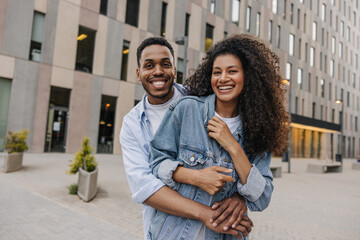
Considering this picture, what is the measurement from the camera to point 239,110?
185 centimetres

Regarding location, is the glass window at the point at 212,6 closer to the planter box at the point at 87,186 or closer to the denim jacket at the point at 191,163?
the planter box at the point at 87,186

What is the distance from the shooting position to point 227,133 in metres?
1.66

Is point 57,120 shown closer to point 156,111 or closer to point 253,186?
point 156,111

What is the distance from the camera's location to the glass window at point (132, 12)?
20.0 m

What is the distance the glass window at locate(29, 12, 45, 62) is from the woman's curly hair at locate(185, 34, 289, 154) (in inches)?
667

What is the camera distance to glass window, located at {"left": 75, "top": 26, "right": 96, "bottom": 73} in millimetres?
17859

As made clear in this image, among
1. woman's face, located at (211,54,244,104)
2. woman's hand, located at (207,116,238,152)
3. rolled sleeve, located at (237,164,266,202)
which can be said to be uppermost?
woman's face, located at (211,54,244,104)

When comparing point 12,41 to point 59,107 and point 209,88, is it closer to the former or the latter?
point 59,107

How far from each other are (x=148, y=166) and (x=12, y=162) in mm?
10652

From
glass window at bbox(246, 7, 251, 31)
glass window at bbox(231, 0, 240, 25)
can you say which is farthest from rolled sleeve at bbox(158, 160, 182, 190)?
glass window at bbox(246, 7, 251, 31)

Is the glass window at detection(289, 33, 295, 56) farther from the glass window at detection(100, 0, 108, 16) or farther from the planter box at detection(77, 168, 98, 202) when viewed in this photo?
the planter box at detection(77, 168, 98, 202)

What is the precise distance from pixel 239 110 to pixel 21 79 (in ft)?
54.5

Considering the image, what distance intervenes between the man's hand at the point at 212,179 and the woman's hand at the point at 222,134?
14cm

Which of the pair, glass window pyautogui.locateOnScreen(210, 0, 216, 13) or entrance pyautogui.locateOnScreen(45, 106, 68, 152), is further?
glass window pyautogui.locateOnScreen(210, 0, 216, 13)
